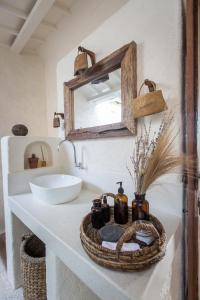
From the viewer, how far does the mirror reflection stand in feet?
4.30

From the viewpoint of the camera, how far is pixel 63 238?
0.85 m

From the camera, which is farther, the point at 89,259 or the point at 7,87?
the point at 7,87

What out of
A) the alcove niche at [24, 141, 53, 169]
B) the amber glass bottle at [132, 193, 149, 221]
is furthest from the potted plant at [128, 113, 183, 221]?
the alcove niche at [24, 141, 53, 169]

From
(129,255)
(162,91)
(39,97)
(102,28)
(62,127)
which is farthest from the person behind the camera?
(39,97)

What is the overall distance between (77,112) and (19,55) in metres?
1.44

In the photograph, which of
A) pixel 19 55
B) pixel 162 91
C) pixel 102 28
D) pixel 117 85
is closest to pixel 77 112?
pixel 117 85

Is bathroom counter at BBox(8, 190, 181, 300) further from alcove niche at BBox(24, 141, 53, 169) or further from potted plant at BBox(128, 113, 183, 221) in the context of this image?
alcove niche at BBox(24, 141, 53, 169)

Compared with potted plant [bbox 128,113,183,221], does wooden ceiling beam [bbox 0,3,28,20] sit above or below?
above

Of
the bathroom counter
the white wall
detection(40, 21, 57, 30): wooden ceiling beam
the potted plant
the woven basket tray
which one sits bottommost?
the bathroom counter

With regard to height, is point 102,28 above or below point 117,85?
above

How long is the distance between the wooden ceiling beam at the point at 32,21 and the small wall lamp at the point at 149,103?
4.17 feet

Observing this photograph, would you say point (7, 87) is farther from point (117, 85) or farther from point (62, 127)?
point (117, 85)

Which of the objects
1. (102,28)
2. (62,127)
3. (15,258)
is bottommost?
(15,258)

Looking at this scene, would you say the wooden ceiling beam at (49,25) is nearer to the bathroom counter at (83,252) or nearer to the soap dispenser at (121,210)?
the bathroom counter at (83,252)
